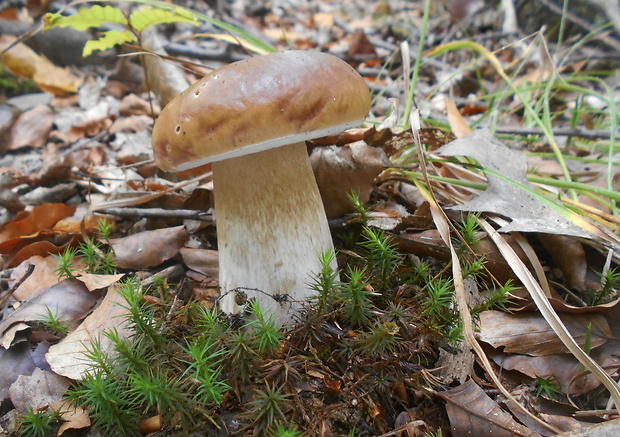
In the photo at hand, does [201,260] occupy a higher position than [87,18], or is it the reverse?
[87,18]

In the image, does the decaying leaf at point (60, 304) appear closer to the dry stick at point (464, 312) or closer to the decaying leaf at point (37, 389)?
the decaying leaf at point (37, 389)

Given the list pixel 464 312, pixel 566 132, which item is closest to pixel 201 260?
pixel 464 312

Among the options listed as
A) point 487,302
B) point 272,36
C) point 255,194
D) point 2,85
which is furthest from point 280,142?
point 272,36

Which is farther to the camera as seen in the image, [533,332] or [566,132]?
[566,132]

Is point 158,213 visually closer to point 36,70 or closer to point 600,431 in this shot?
point 600,431

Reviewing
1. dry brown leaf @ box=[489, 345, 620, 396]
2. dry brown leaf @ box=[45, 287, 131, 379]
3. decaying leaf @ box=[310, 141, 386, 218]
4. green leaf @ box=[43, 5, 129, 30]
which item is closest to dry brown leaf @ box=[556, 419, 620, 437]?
dry brown leaf @ box=[489, 345, 620, 396]

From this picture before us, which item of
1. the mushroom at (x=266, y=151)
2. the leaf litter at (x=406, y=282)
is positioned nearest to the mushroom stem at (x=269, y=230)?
the mushroom at (x=266, y=151)
